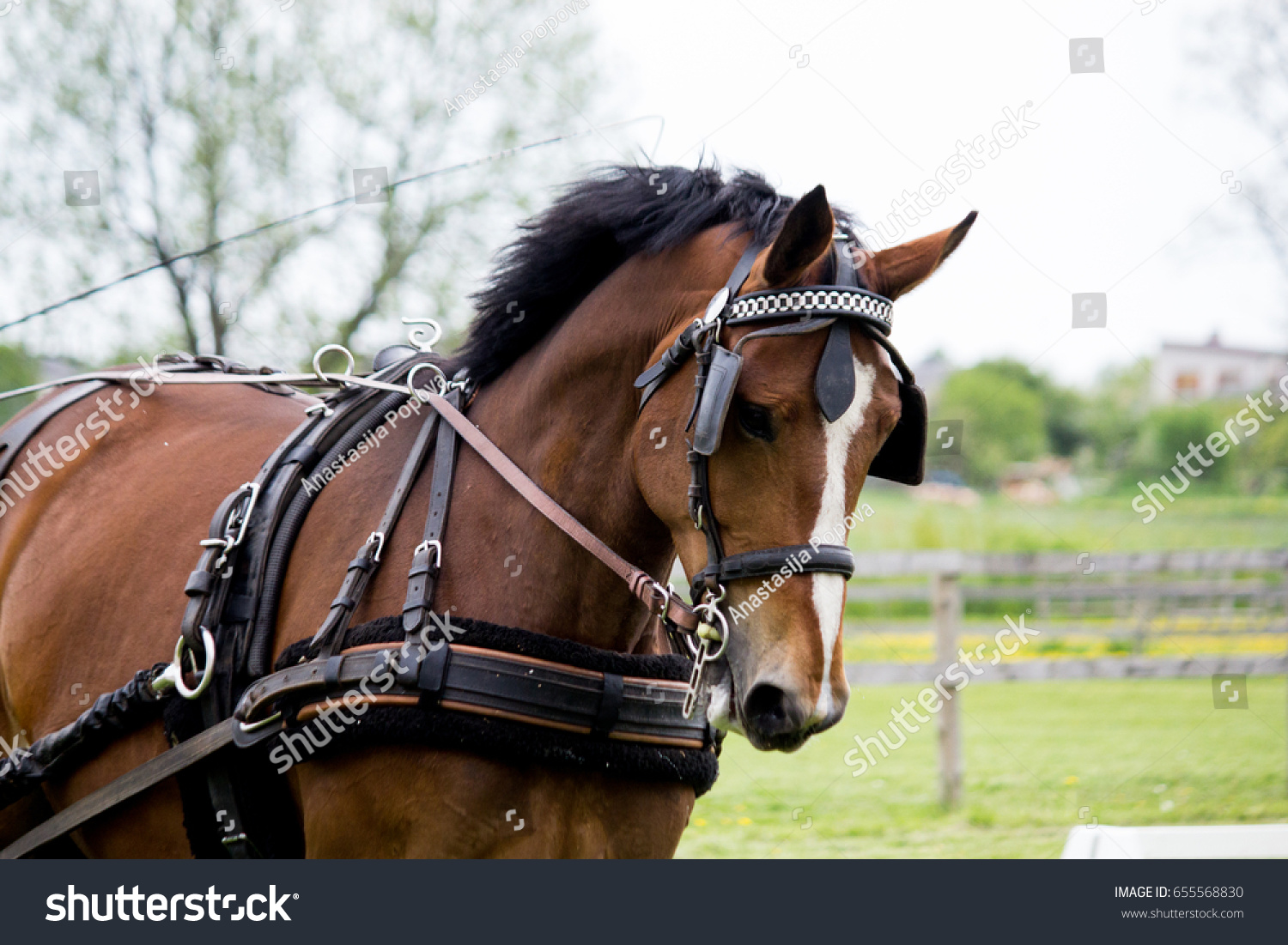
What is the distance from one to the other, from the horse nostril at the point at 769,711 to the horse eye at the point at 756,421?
1.42 ft

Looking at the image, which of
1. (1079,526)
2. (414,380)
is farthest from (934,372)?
(414,380)

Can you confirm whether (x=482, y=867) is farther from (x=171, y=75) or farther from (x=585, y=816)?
(x=171, y=75)

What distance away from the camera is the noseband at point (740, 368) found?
1773 millimetres

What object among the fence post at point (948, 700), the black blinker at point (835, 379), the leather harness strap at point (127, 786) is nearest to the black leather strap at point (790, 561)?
the black blinker at point (835, 379)

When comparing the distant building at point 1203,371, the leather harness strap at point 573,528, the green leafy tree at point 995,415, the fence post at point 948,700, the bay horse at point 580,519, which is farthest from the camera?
the green leafy tree at point 995,415

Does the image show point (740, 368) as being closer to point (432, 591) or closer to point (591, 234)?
point (591, 234)

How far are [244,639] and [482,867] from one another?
0.76 m

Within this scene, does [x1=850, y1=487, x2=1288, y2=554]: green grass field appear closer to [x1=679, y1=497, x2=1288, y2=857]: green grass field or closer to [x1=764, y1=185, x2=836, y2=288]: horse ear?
[x1=679, y1=497, x2=1288, y2=857]: green grass field

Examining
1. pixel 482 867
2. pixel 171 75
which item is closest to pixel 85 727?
pixel 482 867

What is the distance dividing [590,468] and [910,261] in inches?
30.1

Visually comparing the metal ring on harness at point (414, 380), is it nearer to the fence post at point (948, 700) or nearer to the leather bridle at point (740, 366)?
the leather bridle at point (740, 366)

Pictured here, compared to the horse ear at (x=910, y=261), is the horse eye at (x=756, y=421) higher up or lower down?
lower down

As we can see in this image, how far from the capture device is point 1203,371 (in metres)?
33.8

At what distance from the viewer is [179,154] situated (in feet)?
28.2
